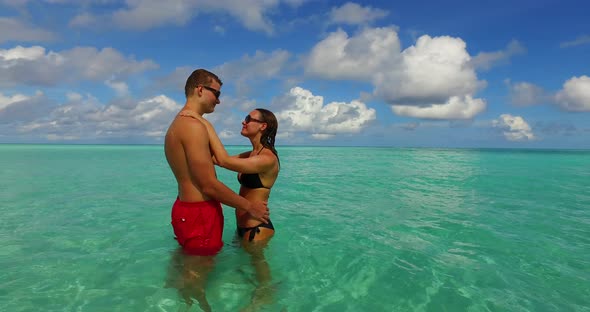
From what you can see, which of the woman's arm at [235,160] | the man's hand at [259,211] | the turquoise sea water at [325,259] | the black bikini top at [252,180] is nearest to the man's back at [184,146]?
the woman's arm at [235,160]

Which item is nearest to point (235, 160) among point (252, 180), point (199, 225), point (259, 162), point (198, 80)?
point (259, 162)

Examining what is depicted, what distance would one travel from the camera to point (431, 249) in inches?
Answer: 263

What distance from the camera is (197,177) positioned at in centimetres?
385

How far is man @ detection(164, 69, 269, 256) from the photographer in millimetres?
3793

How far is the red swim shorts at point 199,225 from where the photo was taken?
4.12 meters

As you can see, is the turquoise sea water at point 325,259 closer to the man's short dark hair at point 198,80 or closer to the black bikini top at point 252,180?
the black bikini top at point 252,180

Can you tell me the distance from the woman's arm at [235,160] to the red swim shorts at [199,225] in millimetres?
552

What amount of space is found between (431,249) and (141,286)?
538 cm

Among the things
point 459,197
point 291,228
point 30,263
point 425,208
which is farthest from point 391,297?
point 459,197

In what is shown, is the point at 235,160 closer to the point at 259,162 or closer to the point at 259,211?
the point at 259,162

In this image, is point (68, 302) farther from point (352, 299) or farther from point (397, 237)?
point (397, 237)

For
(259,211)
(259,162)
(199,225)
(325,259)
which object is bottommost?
(325,259)

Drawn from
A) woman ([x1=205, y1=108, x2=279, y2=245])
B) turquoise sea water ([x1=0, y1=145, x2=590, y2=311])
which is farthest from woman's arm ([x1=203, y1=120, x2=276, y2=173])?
turquoise sea water ([x1=0, y1=145, x2=590, y2=311])

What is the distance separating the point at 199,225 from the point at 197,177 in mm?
736
